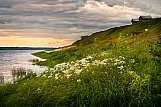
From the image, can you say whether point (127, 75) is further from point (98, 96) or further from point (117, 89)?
point (98, 96)

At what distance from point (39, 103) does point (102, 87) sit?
2541 millimetres

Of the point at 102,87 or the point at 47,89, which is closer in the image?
the point at 102,87

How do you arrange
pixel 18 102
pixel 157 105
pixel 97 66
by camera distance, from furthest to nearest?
pixel 97 66 < pixel 18 102 < pixel 157 105

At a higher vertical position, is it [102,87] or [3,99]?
[102,87]

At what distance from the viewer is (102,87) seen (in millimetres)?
5551

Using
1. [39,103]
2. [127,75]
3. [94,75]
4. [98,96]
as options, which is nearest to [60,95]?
[39,103]

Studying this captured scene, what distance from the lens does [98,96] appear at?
16.9 feet

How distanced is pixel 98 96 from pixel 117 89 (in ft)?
2.56

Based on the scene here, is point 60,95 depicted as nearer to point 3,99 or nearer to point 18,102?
point 18,102

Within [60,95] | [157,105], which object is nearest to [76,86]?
[60,95]

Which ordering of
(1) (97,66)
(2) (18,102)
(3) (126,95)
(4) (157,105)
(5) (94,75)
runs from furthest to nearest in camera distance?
(1) (97,66)
(5) (94,75)
(2) (18,102)
(3) (126,95)
(4) (157,105)

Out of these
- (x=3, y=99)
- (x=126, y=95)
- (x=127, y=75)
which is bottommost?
(x=3, y=99)

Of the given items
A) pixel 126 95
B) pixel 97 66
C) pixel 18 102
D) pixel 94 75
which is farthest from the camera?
pixel 97 66

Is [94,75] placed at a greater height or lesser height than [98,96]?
greater
